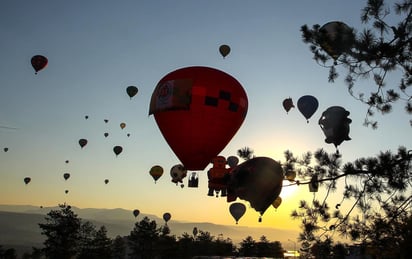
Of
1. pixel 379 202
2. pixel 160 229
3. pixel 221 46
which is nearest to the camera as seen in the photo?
pixel 379 202

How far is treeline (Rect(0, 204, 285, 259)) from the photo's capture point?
2432 inches

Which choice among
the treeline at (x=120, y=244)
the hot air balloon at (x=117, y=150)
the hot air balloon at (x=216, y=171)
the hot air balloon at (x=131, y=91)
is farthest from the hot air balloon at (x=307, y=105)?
the treeline at (x=120, y=244)

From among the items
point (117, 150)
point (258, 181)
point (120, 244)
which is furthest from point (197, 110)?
point (120, 244)

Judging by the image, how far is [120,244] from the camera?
3509 inches

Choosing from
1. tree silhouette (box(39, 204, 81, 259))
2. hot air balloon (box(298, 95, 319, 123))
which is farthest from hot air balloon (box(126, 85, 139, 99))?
tree silhouette (box(39, 204, 81, 259))

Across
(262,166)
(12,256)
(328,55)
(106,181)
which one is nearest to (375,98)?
(328,55)

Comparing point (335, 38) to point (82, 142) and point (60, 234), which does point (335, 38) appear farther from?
point (60, 234)

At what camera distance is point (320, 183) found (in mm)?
9664

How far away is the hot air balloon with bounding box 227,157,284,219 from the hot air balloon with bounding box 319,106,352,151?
1.72m

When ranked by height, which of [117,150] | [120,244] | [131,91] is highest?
[131,91]

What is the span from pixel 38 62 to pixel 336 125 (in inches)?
1069

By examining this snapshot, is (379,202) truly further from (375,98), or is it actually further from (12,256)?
(12,256)

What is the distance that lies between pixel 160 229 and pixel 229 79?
62695 mm

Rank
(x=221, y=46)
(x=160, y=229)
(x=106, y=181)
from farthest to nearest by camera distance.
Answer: (x=160, y=229), (x=106, y=181), (x=221, y=46)
